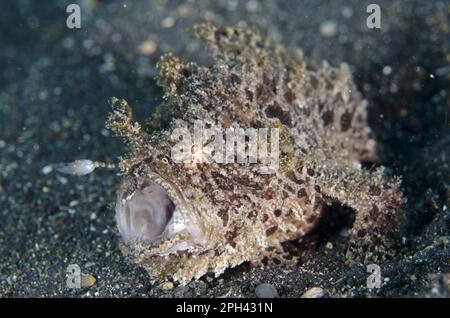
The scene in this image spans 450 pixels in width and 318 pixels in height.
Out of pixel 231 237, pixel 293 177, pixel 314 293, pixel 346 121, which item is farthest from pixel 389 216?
pixel 231 237

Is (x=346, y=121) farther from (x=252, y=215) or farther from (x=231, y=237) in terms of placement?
(x=231, y=237)

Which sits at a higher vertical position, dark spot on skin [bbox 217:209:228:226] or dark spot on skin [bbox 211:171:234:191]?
dark spot on skin [bbox 211:171:234:191]

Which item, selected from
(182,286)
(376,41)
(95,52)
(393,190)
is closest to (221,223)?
(182,286)

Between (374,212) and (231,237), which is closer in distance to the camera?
(231,237)

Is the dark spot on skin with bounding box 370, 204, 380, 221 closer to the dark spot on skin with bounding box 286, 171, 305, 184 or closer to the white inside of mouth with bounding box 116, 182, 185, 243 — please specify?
the dark spot on skin with bounding box 286, 171, 305, 184

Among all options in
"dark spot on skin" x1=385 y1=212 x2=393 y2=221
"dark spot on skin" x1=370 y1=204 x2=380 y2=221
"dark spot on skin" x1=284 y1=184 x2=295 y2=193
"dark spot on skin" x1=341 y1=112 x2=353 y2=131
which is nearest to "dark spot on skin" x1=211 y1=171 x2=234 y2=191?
"dark spot on skin" x1=284 y1=184 x2=295 y2=193

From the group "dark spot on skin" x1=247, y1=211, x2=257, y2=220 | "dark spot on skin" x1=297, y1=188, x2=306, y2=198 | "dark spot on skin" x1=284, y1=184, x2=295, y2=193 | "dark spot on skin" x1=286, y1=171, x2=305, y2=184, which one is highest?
"dark spot on skin" x1=286, y1=171, x2=305, y2=184
